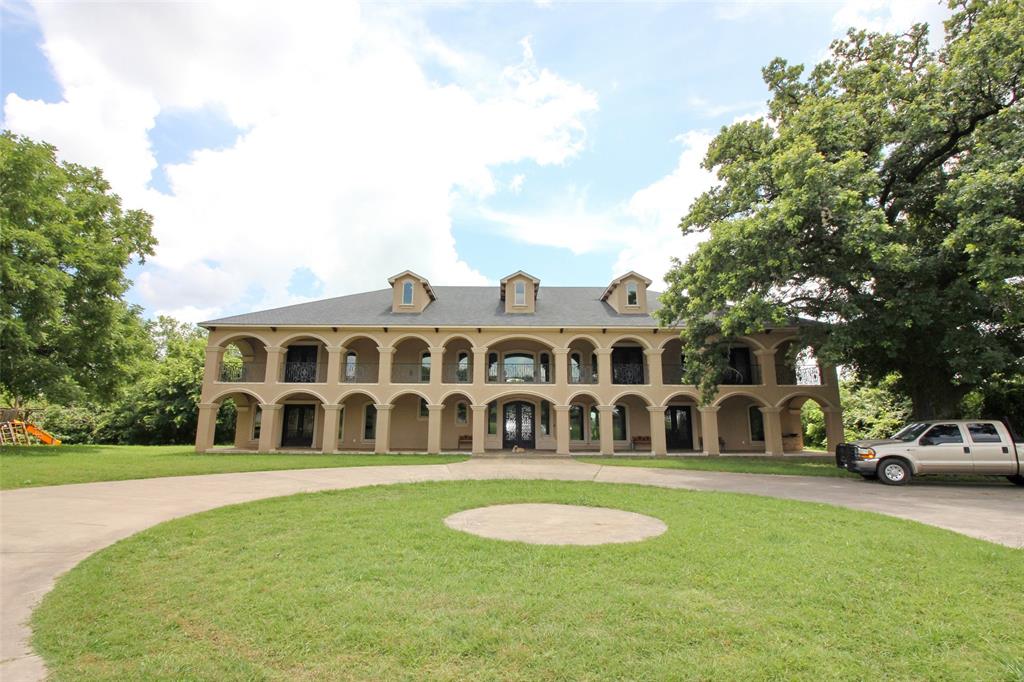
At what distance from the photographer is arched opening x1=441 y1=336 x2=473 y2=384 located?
25.2 metres

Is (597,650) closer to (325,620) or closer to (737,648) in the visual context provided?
(737,648)

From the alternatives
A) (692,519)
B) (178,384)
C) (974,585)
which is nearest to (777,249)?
(692,519)

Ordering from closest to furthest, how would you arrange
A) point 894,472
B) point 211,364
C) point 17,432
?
point 894,472 < point 211,364 < point 17,432

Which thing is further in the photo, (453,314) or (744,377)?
(744,377)

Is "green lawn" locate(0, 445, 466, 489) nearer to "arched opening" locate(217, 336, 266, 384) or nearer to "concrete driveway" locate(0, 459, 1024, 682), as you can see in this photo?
"concrete driveway" locate(0, 459, 1024, 682)

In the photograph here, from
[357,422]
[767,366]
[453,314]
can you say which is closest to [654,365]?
[767,366]

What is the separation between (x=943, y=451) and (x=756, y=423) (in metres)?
13.1

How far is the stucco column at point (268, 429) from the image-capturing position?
22.7m

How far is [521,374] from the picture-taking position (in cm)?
2544

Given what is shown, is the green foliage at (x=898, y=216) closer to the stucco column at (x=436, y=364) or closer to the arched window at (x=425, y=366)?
the stucco column at (x=436, y=364)

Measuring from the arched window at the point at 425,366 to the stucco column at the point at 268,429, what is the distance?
696 centimetres

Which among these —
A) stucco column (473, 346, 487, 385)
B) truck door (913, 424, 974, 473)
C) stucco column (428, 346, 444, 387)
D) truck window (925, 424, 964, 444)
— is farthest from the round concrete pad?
stucco column (428, 346, 444, 387)

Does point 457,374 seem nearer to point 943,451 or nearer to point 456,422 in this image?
point 456,422

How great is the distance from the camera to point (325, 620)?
383 cm
